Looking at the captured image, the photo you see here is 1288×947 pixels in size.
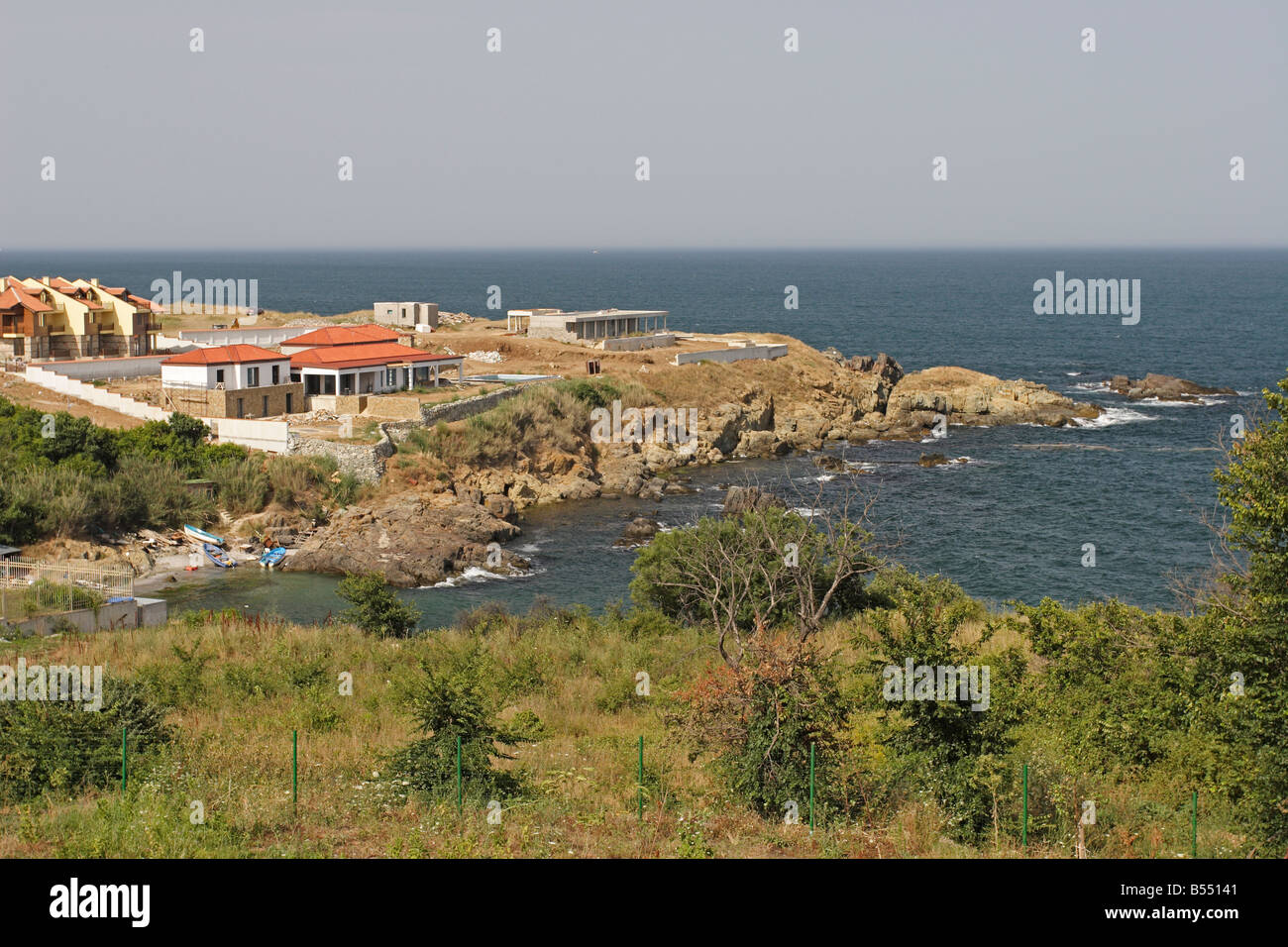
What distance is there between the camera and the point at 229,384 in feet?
164

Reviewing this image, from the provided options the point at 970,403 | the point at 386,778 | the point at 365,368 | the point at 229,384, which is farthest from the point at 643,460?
the point at 386,778

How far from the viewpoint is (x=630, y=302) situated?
160 m

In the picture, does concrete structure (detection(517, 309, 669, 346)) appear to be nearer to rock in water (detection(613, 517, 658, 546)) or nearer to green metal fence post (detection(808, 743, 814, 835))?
rock in water (detection(613, 517, 658, 546))

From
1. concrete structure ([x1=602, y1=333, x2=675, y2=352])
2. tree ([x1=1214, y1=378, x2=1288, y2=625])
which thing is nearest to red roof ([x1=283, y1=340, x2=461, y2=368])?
concrete structure ([x1=602, y1=333, x2=675, y2=352])

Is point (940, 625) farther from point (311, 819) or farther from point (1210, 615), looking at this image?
point (311, 819)

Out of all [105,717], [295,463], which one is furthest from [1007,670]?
[295,463]

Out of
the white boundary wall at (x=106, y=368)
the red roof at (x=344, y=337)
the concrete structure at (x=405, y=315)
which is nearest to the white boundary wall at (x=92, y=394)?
the white boundary wall at (x=106, y=368)

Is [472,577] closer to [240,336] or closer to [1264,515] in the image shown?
[1264,515]

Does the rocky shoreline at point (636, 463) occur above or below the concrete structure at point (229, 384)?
below

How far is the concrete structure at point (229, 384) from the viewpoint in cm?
4888

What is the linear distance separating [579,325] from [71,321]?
1148 inches

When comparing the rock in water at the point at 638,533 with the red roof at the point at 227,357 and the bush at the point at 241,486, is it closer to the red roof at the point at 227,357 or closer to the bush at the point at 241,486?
the bush at the point at 241,486

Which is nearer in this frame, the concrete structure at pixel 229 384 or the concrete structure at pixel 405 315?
the concrete structure at pixel 229 384

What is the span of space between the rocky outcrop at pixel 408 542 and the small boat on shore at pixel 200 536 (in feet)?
9.43
